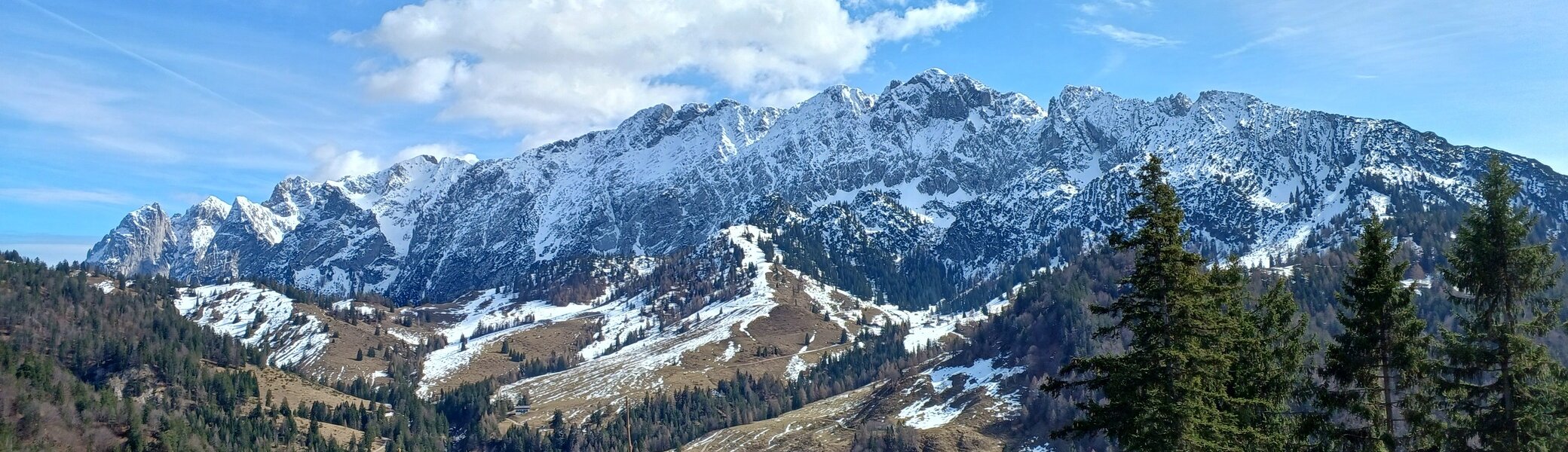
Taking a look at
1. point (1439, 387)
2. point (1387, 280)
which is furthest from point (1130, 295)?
point (1439, 387)

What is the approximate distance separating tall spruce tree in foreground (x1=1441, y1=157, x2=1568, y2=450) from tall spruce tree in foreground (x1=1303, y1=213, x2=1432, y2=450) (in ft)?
4.24

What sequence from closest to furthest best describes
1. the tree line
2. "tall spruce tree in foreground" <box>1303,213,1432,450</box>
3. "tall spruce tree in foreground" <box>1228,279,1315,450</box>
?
the tree line
"tall spruce tree in foreground" <box>1303,213,1432,450</box>
"tall spruce tree in foreground" <box>1228,279,1315,450</box>

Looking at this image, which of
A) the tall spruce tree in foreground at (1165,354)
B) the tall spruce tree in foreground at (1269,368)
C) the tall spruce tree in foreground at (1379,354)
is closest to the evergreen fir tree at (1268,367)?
the tall spruce tree in foreground at (1269,368)

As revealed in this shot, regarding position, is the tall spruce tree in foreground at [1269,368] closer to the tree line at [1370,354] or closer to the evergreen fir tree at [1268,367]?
the evergreen fir tree at [1268,367]

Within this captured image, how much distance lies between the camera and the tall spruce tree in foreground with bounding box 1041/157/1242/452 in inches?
1407

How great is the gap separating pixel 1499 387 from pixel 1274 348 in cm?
903

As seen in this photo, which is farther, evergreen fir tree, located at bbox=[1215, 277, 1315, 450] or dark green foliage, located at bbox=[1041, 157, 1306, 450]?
evergreen fir tree, located at bbox=[1215, 277, 1315, 450]

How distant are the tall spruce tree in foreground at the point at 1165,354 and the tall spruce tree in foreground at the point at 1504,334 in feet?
30.4

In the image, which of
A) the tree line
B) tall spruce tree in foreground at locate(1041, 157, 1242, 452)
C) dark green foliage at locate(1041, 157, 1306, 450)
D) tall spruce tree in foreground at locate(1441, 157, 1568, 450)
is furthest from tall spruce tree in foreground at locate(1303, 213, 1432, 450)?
tall spruce tree in foreground at locate(1041, 157, 1242, 452)

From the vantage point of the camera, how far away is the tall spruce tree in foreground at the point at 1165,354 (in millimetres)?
35750

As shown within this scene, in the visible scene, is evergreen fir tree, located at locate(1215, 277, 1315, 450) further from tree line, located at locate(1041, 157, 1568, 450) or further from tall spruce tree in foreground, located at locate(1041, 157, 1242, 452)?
tall spruce tree in foreground, located at locate(1041, 157, 1242, 452)

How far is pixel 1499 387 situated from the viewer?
38281 mm

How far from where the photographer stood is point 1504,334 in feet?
122

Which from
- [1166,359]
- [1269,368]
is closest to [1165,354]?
[1166,359]
